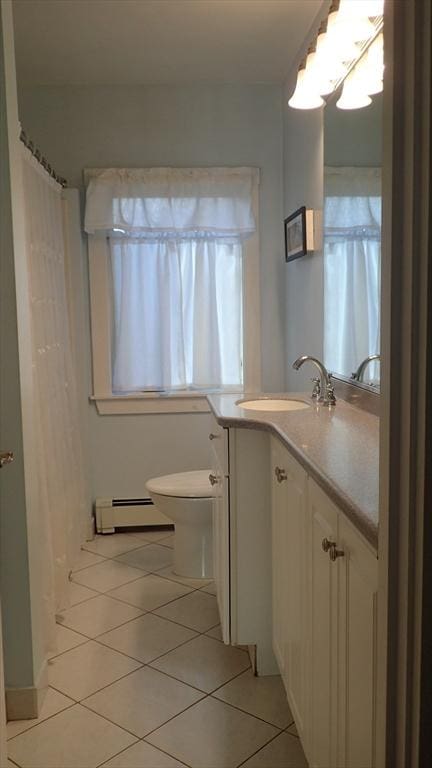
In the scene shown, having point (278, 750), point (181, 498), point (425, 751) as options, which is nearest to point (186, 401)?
point (181, 498)

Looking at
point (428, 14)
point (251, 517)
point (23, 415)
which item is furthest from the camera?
point (251, 517)

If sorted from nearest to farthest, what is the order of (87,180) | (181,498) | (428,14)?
1. (428,14)
2. (181,498)
3. (87,180)

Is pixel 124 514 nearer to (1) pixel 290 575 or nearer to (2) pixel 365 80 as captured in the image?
(1) pixel 290 575

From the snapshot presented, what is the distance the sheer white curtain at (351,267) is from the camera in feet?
6.87

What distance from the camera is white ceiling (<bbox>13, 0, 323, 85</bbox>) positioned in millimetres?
2635

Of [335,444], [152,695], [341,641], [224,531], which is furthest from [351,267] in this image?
[152,695]

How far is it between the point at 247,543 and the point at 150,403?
1.61 meters

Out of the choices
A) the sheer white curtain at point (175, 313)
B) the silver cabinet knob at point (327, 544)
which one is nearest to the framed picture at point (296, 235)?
the sheer white curtain at point (175, 313)

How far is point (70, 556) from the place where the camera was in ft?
9.68

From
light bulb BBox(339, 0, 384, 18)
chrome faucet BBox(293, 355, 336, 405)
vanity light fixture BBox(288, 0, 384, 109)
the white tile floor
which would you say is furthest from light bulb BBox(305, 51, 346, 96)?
the white tile floor

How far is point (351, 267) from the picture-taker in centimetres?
235

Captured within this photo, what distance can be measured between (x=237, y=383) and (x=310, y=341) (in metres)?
0.75

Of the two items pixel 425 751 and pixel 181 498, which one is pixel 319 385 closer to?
pixel 181 498

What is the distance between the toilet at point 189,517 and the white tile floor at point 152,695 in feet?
0.32
